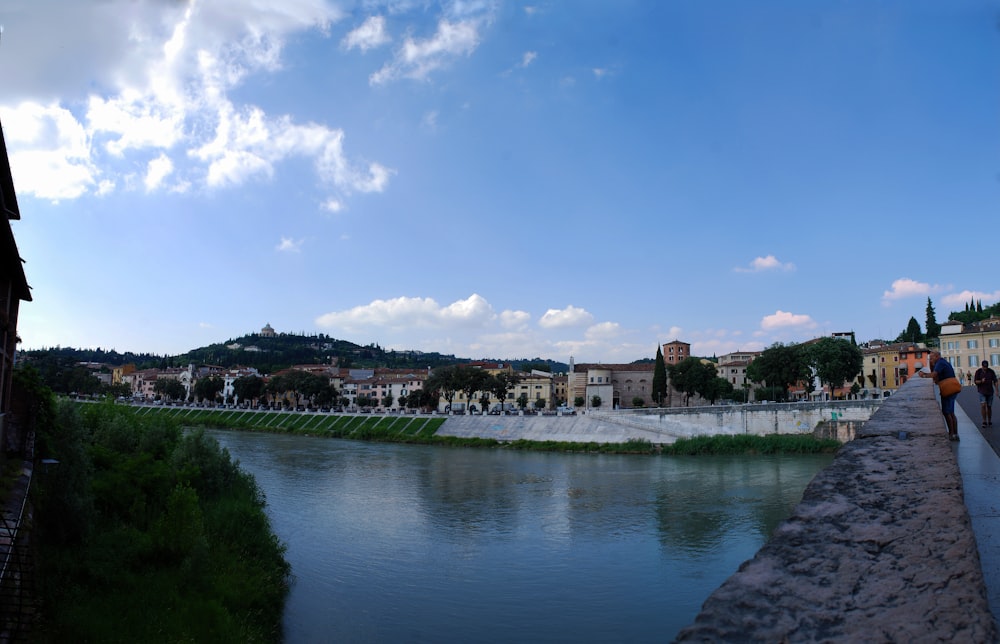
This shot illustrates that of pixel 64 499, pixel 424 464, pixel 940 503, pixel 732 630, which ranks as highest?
pixel 940 503

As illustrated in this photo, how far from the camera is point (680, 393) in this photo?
71.7m

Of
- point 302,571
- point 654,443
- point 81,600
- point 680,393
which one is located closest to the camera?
point 81,600

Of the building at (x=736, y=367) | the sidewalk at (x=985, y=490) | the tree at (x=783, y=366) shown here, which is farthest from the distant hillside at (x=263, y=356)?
the sidewalk at (x=985, y=490)

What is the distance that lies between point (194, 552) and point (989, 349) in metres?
61.1

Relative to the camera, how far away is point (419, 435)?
5150cm

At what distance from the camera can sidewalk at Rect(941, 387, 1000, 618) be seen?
2532 millimetres

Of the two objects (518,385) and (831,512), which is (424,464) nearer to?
(831,512)

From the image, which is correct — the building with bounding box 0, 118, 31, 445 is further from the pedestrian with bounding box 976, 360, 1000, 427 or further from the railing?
the pedestrian with bounding box 976, 360, 1000, 427

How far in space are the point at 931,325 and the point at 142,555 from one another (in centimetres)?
9671

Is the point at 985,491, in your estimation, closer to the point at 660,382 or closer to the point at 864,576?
the point at 864,576

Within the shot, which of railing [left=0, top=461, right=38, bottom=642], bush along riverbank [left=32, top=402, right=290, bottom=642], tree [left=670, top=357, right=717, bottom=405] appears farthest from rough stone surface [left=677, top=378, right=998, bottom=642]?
tree [left=670, top=357, right=717, bottom=405]

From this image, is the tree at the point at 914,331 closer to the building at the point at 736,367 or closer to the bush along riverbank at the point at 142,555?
the building at the point at 736,367

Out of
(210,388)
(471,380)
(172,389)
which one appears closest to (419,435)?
(471,380)

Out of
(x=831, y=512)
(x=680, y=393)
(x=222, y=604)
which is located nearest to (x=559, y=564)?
(x=222, y=604)
